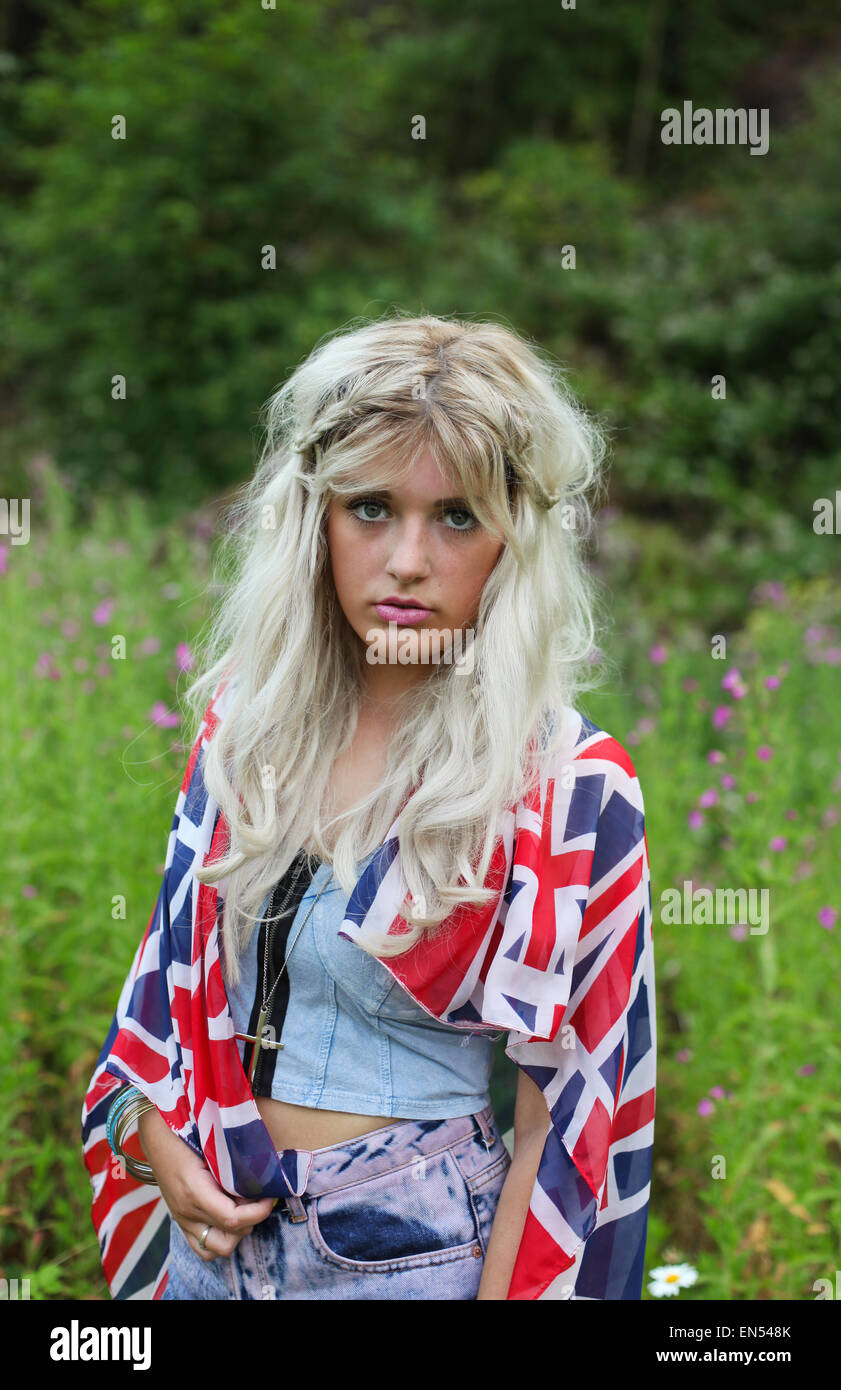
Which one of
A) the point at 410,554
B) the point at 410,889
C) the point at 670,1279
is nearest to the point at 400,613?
the point at 410,554

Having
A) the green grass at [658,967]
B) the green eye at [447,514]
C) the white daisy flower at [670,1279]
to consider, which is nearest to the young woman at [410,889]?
the green eye at [447,514]

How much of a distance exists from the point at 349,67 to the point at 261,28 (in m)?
0.81

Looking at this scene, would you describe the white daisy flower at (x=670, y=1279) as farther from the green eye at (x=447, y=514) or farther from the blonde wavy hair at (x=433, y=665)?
the green eye at (x=447, y=514)

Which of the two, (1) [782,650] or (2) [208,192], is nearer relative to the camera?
(1) [782,650]

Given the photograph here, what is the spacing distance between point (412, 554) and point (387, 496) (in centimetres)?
8

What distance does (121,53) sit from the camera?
21.0 ft

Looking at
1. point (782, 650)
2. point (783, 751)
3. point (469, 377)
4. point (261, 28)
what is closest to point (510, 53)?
point (261, 28)

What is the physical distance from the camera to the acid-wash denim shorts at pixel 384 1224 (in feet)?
4.16

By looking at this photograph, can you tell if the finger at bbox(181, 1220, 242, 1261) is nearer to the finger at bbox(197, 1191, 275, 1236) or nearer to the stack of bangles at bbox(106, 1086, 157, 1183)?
the finger at bbox(197, 1191, 275, 1236)

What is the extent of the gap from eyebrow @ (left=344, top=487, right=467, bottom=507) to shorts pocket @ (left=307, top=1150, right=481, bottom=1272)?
0.78m

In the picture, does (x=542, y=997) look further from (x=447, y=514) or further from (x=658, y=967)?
(x=658, y=967)

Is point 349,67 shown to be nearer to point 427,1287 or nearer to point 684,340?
point 684,340

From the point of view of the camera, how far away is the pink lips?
1.30 metres
